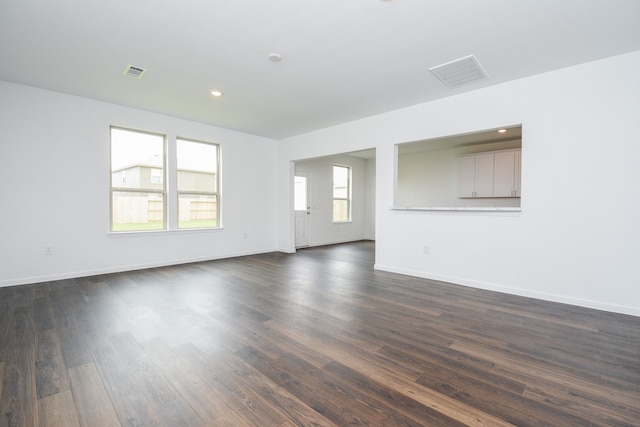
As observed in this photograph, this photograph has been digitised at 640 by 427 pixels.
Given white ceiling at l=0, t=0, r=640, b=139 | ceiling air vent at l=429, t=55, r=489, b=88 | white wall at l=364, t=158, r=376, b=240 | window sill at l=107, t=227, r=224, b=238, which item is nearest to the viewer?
white ceiling at l=0, t=0, r=640, b=139

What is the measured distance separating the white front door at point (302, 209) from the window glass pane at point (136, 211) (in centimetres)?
319

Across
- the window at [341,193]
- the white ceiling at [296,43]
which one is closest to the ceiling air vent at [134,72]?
the white ceiling at [296,43]

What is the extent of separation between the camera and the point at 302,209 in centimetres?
743

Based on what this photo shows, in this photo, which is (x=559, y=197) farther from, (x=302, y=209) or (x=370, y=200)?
(x=370, y=200)

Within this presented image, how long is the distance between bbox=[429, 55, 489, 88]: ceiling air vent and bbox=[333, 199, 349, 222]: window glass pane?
17.2 feet

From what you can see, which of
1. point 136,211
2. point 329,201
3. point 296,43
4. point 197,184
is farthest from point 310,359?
point 329,201

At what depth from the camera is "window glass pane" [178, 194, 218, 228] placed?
532cm

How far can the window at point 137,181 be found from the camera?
15.0 ft

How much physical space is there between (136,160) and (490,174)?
22.8 ft

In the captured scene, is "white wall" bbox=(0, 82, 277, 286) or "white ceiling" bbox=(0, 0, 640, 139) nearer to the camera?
"white ceiling" bbox=(0, 0, 640, 139)

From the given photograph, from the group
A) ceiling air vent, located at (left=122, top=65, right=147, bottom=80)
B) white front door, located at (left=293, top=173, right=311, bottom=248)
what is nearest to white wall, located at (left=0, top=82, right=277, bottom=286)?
ceiling air vent, located at (left=122, top=65, right=147, bottom=80)

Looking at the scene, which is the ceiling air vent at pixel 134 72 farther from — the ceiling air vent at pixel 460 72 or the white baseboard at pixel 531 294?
the white baseboard at pixel 531 294

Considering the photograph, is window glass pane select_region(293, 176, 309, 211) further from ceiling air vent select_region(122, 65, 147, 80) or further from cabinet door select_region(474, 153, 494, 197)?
ceiling air vent select_region(122, 65, 147, 80)

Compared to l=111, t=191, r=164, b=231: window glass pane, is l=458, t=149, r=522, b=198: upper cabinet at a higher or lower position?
higher
